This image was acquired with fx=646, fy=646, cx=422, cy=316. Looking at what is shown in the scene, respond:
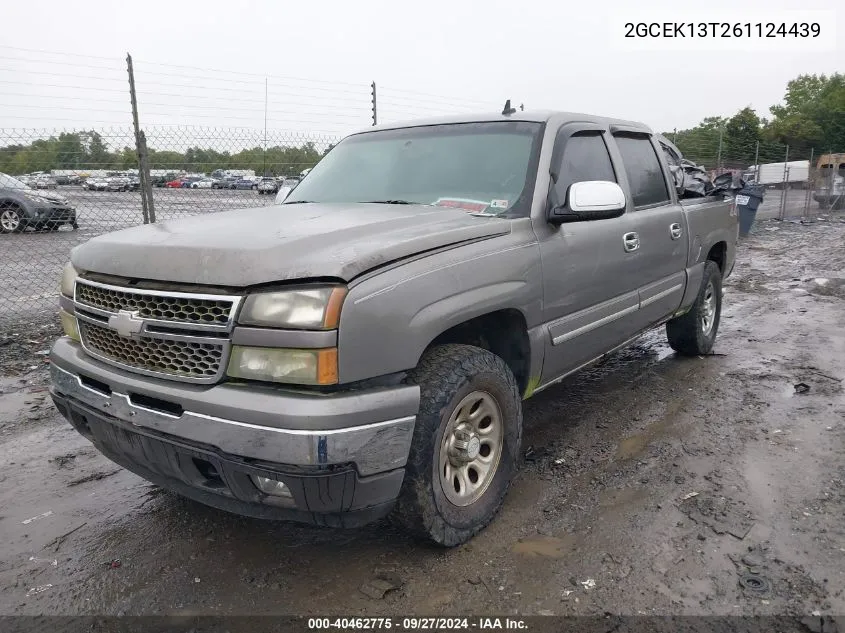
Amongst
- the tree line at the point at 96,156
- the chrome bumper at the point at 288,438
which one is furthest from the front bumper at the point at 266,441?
the tree line at the point at 96,156

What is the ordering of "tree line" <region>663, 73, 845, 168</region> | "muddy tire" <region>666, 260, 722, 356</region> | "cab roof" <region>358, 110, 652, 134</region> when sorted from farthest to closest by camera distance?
"tree line" <region>663, 73, 845, 168</region> < "muddy tire" <region>666, 260, 722, 356</region> < "cab roof" <region>358, 110, 652, 134</region>

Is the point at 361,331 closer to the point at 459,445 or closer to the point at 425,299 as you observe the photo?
the point at 425,299

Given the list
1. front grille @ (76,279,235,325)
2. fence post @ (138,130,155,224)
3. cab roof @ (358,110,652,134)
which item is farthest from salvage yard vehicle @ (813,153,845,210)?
front grille @ (76,279,235,325)

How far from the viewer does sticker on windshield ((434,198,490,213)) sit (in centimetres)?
316

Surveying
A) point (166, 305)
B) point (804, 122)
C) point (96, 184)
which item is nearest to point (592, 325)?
point (166, 305)

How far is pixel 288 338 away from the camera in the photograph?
2.11 m

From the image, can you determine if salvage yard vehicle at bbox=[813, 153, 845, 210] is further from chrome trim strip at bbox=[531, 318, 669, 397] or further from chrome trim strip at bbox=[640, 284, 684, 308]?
chrome trim strip at bbox=[531, 318, 669, 397]

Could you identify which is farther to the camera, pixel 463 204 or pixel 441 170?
pixel 441 170

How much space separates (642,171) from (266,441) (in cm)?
326

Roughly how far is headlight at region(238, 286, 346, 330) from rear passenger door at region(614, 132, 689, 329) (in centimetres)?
229

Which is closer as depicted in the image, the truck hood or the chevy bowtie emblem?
the truck hood

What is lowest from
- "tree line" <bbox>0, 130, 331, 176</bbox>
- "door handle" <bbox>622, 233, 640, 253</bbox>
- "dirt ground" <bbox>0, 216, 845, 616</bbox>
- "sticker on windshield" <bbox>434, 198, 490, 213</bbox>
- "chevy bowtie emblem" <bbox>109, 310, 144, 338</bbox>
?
"dirt ground" <bbox>0, 216, 845, 616</bbox>

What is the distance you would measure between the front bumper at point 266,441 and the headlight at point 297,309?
24 cm

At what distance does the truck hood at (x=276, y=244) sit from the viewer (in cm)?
219
